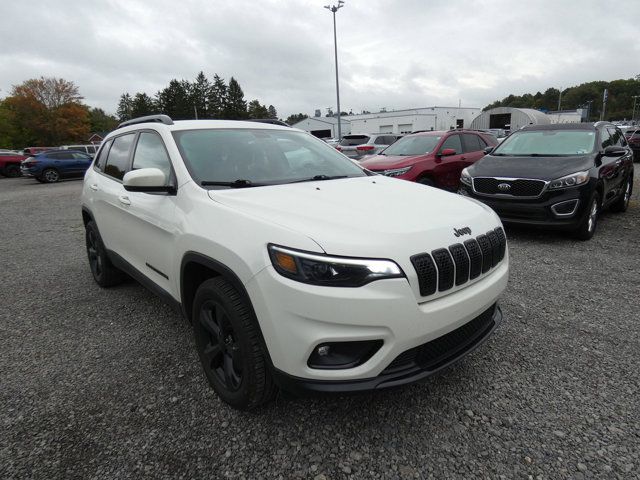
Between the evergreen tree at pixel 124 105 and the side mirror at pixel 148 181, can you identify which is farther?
the evergreen tree at pixel 124 105

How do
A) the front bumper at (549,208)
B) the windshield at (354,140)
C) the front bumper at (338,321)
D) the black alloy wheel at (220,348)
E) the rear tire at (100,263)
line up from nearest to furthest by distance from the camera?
the front bumper at (338,321)
the black alloy wheel at (220,348)
the rear tire at (100,263)
the front bumper at (549,208)
the windshield at (354,140)

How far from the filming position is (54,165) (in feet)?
63.6

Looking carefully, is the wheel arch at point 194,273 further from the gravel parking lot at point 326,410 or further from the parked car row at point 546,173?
the parked car row at point 546,173

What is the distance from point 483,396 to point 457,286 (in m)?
0.85

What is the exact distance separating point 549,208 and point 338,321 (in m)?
4.82

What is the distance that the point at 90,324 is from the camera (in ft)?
11.6

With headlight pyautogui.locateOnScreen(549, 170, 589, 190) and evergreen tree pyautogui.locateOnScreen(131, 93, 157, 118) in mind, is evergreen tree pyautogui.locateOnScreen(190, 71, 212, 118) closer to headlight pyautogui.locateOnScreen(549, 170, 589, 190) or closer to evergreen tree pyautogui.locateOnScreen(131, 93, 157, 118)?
evergreen tree pyautogui.locateOnScreen(131, 93, 157, 118)

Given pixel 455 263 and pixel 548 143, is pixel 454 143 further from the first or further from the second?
pixel 455 263

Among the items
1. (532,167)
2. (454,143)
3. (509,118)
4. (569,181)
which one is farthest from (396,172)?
(509,118)

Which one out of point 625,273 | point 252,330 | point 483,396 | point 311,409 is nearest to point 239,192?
point 252,330

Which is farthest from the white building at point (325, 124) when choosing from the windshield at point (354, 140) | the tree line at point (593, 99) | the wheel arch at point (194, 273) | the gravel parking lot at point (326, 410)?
the tree line at point (593, 99)

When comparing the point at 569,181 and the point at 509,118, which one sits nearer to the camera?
the point at 569,181

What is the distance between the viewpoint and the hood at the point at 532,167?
553 centimetres

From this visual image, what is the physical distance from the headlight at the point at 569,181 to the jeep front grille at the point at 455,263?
3726mm
